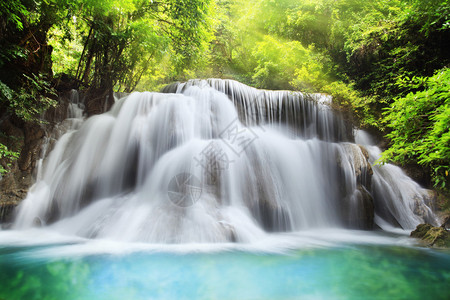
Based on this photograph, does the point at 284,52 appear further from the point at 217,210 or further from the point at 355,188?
the point at 217,210

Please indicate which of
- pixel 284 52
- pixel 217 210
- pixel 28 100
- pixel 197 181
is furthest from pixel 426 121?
pixel 284 52

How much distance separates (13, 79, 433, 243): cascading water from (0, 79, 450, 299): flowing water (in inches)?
1.4

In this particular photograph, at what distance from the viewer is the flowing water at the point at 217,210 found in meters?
2.75

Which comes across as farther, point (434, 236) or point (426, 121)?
point (434, 236)

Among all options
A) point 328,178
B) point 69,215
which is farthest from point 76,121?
point 328,178

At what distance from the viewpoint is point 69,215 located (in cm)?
555

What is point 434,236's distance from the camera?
15.5ft

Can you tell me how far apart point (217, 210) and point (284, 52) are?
35.6 ft

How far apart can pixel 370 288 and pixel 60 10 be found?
28.1ft

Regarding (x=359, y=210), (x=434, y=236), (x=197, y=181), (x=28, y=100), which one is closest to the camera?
(x=434, y=236)

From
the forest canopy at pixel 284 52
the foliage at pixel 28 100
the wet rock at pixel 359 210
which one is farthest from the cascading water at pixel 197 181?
the forest canopy at pixel 284 52

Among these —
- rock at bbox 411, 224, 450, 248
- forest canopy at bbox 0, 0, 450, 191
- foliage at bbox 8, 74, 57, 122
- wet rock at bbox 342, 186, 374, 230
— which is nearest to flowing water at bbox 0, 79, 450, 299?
wet rock at bbox 342, 186, 374, 230

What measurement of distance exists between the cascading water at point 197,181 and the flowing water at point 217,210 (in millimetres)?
35

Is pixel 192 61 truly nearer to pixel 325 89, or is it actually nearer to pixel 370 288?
pixel 325 89
